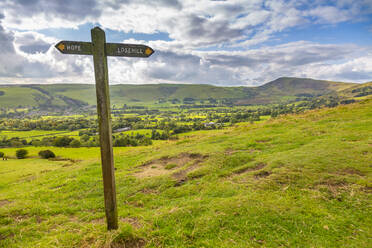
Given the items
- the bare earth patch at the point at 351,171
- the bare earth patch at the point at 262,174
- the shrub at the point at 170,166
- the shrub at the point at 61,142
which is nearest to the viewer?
the bare earth patch at the point at 351,171

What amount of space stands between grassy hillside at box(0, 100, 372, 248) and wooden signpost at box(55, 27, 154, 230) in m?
A: 1.10

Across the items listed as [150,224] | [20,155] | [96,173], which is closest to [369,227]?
[150,224]

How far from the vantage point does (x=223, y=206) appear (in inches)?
280

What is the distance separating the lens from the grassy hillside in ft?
18.5

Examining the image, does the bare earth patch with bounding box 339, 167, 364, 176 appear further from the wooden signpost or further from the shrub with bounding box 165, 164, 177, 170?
the wooden signpost

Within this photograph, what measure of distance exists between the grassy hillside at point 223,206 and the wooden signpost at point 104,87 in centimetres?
110

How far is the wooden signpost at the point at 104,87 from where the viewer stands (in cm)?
552

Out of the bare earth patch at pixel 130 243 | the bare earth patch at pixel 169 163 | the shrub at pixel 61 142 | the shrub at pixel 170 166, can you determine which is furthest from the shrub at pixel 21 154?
the bare earth patch at pixel 130 243

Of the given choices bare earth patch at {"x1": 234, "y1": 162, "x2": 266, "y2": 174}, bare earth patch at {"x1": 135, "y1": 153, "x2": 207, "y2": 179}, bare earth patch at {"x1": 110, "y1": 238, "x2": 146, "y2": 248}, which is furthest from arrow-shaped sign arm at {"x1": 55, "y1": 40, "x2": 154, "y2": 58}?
bare earth patch at {"x1": 234, "y1": 162, "x2": 266, "y2": 174}

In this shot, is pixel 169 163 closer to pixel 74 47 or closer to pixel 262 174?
pixel 262 174

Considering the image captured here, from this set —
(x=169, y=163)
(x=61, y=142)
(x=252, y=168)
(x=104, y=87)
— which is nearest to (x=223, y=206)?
(x=252, y=168)

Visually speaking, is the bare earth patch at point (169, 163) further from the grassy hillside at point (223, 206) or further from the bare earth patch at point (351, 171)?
the bare earth patch at point (351, 171)

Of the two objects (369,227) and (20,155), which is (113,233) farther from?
(20,155)

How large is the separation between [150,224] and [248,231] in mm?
3220
